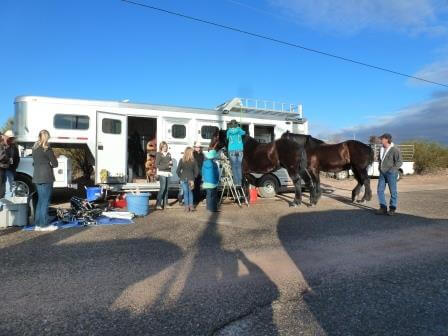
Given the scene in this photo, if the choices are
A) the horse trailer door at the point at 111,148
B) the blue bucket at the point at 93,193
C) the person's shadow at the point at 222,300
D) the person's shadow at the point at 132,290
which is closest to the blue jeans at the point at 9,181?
the blue bucket at the point at 93,193

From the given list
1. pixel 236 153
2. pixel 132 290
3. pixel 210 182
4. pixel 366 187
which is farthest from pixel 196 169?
pixel 132 290

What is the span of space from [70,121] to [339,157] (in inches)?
328

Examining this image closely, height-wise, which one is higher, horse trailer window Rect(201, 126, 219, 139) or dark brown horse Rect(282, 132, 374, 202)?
horse trailer window Rect(201, 126, 219, 139)

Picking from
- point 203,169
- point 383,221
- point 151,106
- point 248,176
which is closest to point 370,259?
point 383,221

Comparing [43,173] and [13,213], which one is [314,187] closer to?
[43,173]

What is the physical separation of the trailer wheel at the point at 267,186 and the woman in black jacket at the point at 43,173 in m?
7.82

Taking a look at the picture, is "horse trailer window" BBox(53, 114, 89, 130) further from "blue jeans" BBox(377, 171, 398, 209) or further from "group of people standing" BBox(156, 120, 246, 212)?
"blue jeans" BBox(377, 171, 398, 209)

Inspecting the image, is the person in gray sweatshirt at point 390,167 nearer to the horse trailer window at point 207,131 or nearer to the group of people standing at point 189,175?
the group of people standing at point 189,175

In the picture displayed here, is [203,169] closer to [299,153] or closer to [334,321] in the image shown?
[299,153]

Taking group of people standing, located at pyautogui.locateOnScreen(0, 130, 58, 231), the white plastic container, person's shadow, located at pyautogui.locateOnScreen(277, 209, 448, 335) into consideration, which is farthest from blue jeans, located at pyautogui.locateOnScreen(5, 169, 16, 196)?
person's shadow, located at pyautogui.locateOnScreen(277, 209, 448, 335)

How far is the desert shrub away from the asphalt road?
2558cm

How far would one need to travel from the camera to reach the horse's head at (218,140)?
12.6 metres

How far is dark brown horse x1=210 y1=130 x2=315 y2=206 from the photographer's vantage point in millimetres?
12422

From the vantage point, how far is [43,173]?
8.17 metres
